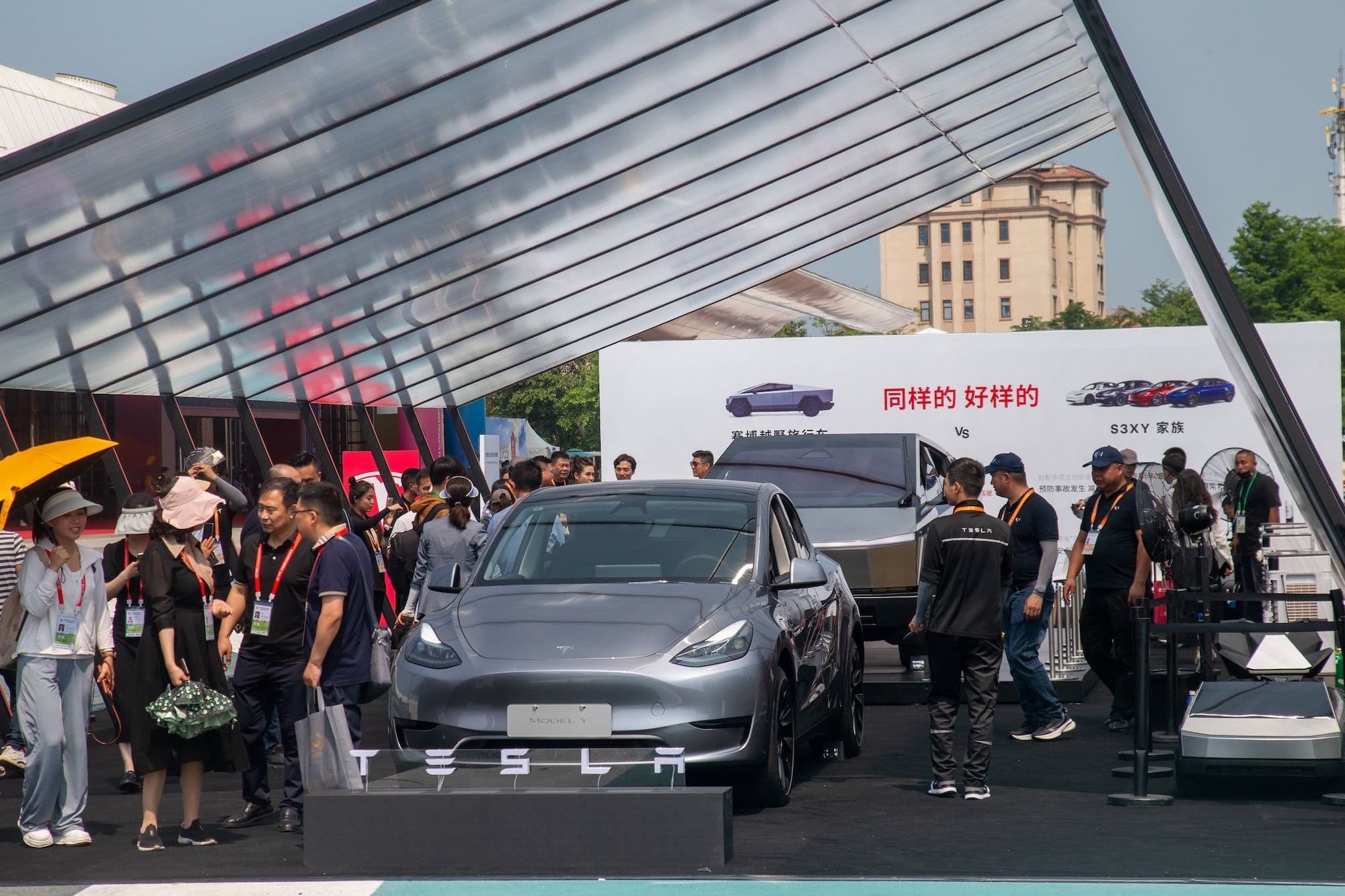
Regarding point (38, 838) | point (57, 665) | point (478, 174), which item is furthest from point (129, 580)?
point (478, 174)

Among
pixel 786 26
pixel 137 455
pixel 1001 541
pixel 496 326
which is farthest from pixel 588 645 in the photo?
pixel 496 326

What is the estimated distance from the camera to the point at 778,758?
7434 millimetres

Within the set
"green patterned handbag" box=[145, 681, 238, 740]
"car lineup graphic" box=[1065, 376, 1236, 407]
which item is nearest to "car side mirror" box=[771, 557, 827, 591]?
"green patterned handbag" box=[145, 681, 238, 740]

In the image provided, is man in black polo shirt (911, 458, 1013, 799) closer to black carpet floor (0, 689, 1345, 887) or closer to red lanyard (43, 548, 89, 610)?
black carpet floor (0, 689, 1345, 887)

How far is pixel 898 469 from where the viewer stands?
555 inches

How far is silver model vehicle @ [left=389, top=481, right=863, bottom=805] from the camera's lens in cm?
696

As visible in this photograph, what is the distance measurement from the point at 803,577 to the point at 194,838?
3181 mm

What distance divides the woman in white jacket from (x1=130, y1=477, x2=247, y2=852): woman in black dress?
31cm

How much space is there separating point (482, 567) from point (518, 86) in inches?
172

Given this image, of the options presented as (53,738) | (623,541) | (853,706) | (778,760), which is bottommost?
(853,706)

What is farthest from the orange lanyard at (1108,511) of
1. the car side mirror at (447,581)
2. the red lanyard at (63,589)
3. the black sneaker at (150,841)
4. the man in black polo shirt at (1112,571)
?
the red lanyard at (63,589)

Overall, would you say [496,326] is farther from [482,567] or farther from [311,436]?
[482,567]

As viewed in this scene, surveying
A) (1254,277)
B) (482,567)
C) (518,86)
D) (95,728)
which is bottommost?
(95,728)

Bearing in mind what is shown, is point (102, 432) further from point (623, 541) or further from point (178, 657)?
point (623, 541)
